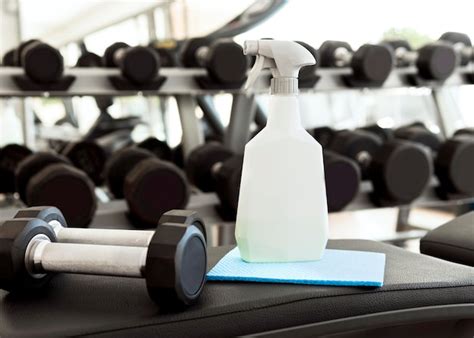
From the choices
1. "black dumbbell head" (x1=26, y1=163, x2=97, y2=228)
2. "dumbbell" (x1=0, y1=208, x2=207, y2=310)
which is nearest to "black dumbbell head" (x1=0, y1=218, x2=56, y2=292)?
"dumbbell" (x1=0, y1=208, x2=207, y2=310)

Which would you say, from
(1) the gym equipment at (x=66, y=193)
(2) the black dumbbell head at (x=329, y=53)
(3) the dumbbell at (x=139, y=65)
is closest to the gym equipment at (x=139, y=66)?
(3) the dumbbell at (x=139, y=65)

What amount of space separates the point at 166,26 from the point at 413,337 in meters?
5.33

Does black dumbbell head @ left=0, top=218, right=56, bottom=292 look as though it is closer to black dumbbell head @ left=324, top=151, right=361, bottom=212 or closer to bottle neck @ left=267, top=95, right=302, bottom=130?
bottle neck @ left=267, top=95, right=302, bottom=130

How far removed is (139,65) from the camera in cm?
188

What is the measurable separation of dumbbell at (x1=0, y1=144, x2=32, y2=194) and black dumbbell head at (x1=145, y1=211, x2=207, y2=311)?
5.51 ft

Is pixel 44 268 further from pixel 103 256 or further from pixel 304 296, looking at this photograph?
pixel 304 296

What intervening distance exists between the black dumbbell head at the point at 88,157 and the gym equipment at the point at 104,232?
154 cm

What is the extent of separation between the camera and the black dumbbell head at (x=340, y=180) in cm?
170

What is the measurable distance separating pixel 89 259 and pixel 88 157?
68.5 inches

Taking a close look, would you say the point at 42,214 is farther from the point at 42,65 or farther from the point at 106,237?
the point at 42,65

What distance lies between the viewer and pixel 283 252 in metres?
0.65

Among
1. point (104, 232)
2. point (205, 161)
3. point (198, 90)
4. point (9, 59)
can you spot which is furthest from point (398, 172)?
point (9, 59)

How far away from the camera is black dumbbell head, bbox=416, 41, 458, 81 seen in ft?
7.13

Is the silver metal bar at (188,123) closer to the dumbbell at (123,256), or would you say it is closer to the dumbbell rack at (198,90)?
the dumbbell rack at (198,90)
